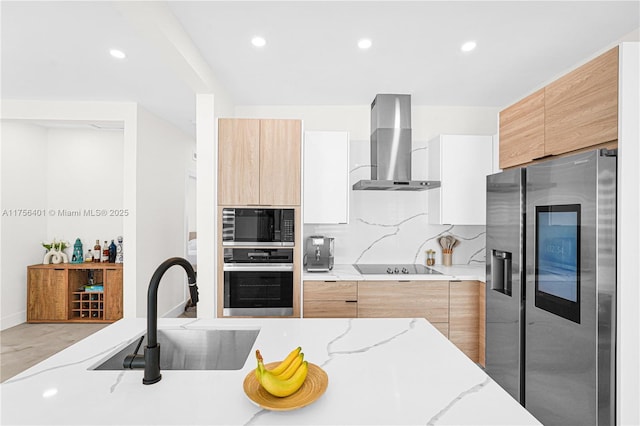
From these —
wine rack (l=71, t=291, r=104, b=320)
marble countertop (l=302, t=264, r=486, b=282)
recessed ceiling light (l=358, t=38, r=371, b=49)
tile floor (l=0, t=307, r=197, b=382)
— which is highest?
recessed ceiling light (l=358, t=38, r=371, b=49)

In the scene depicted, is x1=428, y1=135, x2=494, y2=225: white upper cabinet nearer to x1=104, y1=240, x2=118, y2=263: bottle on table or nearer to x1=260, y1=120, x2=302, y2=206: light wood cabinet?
x1=260, y1=120, x2=302, y2=206: light wood cabinet

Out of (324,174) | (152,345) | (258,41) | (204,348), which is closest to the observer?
(152,345)

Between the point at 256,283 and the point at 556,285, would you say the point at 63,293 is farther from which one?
the point at 556,285

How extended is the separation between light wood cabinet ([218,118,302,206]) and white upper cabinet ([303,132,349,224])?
0.74ft

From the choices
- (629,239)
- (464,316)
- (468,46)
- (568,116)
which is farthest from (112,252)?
(629,239)

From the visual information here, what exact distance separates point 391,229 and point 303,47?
6.65ft

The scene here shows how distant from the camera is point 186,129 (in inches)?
195

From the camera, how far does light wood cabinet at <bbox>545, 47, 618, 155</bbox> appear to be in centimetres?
150

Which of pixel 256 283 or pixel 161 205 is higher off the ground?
pixel 161 205

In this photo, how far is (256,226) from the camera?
2.94 meters

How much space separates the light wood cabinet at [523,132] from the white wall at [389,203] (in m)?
1.28

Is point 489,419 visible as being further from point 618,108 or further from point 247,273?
point 247,273

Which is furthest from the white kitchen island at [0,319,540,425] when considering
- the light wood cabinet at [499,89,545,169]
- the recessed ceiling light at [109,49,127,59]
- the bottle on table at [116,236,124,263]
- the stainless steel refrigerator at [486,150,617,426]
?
the bottle on table at [116,236,124,263]

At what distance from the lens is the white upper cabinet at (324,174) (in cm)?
315
